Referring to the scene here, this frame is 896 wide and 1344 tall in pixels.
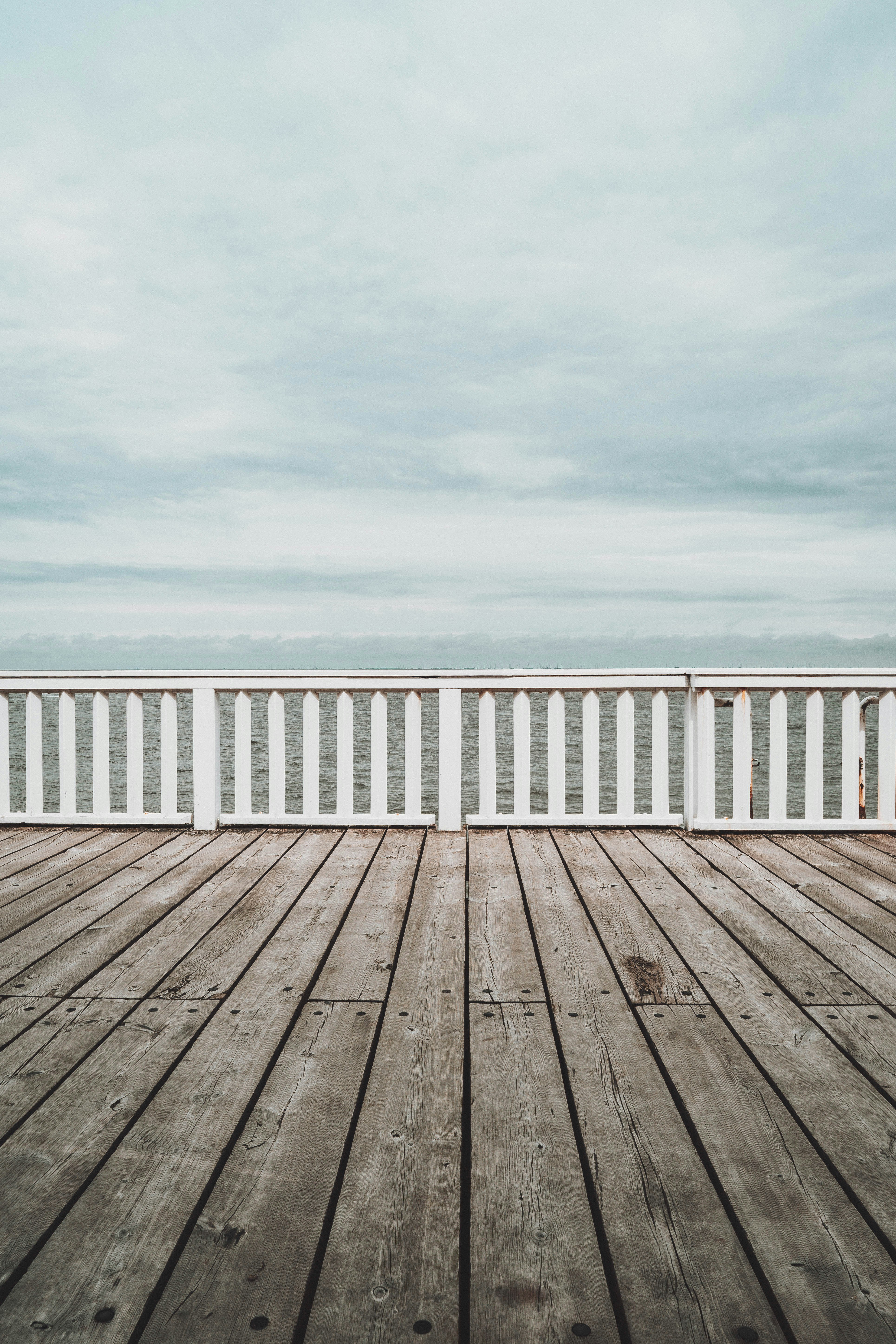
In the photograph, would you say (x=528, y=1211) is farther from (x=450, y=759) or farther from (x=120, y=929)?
(x=450, y=759)

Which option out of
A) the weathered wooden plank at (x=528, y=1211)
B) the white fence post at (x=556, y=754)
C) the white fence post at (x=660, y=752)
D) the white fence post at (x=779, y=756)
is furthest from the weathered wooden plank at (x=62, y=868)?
the white fence post at (x=779, y=756)

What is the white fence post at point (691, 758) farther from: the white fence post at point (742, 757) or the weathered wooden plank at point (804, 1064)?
the weathered wooden plank at point (804, 1064)

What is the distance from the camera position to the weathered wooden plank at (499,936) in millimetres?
1688

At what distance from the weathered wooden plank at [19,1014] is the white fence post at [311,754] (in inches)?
67.6

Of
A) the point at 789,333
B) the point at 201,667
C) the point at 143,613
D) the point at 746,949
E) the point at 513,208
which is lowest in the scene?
the point at 746,949

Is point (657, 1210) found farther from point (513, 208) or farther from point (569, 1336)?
point (513, 208)

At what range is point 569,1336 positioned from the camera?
2.47 feet

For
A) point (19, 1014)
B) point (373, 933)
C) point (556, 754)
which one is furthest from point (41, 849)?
point (556, 754)

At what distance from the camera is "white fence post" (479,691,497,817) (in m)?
3.30

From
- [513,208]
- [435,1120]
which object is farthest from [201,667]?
[513,208]

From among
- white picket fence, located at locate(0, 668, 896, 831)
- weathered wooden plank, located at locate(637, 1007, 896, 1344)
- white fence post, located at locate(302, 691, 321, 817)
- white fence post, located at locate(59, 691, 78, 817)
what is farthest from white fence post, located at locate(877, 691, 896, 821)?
white fence post, located at locate(59, 691, 78, 817)

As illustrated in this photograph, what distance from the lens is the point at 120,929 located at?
83.0 inches

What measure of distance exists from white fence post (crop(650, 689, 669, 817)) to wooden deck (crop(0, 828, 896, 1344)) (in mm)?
1023

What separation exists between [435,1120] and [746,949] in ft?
3.94
